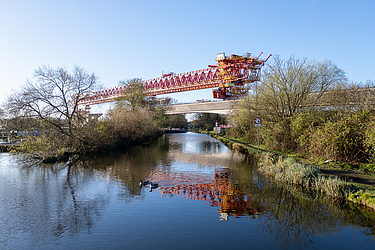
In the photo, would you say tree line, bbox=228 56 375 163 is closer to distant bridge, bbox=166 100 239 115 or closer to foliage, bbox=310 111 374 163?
foliage, bbox=310 111 374 163

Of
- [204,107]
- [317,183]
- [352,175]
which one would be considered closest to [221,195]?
[317,183]

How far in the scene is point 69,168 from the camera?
51.0ft

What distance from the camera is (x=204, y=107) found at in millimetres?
55406

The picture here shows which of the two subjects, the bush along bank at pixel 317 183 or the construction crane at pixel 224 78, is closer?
the bush along bank at pixel 317 183

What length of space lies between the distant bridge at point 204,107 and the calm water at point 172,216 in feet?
123

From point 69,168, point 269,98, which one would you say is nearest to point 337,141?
point 269,98

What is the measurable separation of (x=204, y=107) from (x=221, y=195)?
4631 centimetres

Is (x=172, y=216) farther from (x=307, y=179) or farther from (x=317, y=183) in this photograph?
(x=307, y=179)

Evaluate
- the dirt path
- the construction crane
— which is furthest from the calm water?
the construction crane

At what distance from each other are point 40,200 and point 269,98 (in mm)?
15721

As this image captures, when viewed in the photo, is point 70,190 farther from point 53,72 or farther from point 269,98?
point 269,98

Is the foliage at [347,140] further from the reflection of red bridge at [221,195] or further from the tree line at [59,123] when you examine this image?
the tree line at [59,123]

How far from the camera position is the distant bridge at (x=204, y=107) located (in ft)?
167

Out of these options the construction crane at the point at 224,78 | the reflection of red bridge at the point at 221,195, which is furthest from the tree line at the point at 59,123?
the construction crane at the point at 224,78
